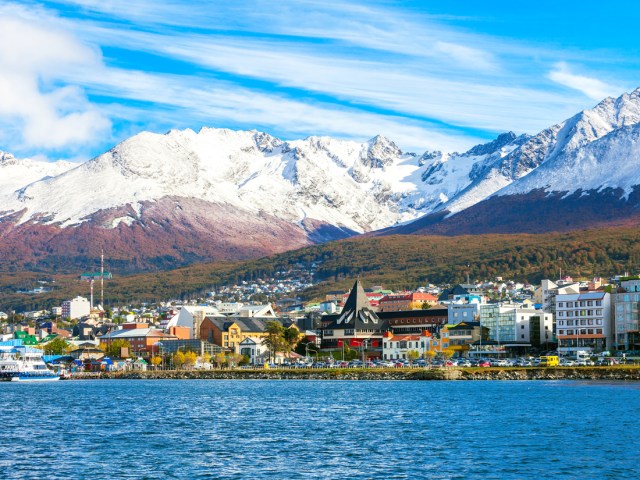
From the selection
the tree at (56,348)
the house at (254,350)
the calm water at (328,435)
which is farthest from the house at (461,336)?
the tree at (56,348)

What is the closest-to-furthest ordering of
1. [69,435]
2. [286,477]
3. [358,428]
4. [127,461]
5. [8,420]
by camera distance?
[286,477] < [127,461] < [69,435] < [358,428] < [8,420]

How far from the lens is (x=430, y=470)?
43031 mm

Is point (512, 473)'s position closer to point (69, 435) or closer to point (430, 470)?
point (430, 470)

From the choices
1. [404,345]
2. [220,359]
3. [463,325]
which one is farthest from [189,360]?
[463,325]

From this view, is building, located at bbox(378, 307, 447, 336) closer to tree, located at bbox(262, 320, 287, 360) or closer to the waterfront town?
the waterfront town

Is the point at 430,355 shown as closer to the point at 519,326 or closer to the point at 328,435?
the point at 519,326

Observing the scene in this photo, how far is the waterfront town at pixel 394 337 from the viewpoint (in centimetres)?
13825

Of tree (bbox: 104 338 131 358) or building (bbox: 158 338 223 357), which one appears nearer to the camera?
building (bbox: 158 338 223 357)

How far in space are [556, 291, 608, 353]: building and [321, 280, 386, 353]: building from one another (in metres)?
31.0

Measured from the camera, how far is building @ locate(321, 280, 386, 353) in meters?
165

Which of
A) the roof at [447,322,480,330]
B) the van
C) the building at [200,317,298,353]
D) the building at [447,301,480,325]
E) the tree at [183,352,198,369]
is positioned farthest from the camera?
the building at [200,317,298,353]

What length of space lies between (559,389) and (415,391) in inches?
495

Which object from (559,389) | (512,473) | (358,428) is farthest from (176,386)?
(512,473)

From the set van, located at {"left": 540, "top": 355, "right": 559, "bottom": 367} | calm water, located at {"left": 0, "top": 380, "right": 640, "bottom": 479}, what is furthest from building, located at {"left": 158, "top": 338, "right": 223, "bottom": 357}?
calm water, located at {"left": 0, "top": 380, "right": 640, "bottom": 479}
